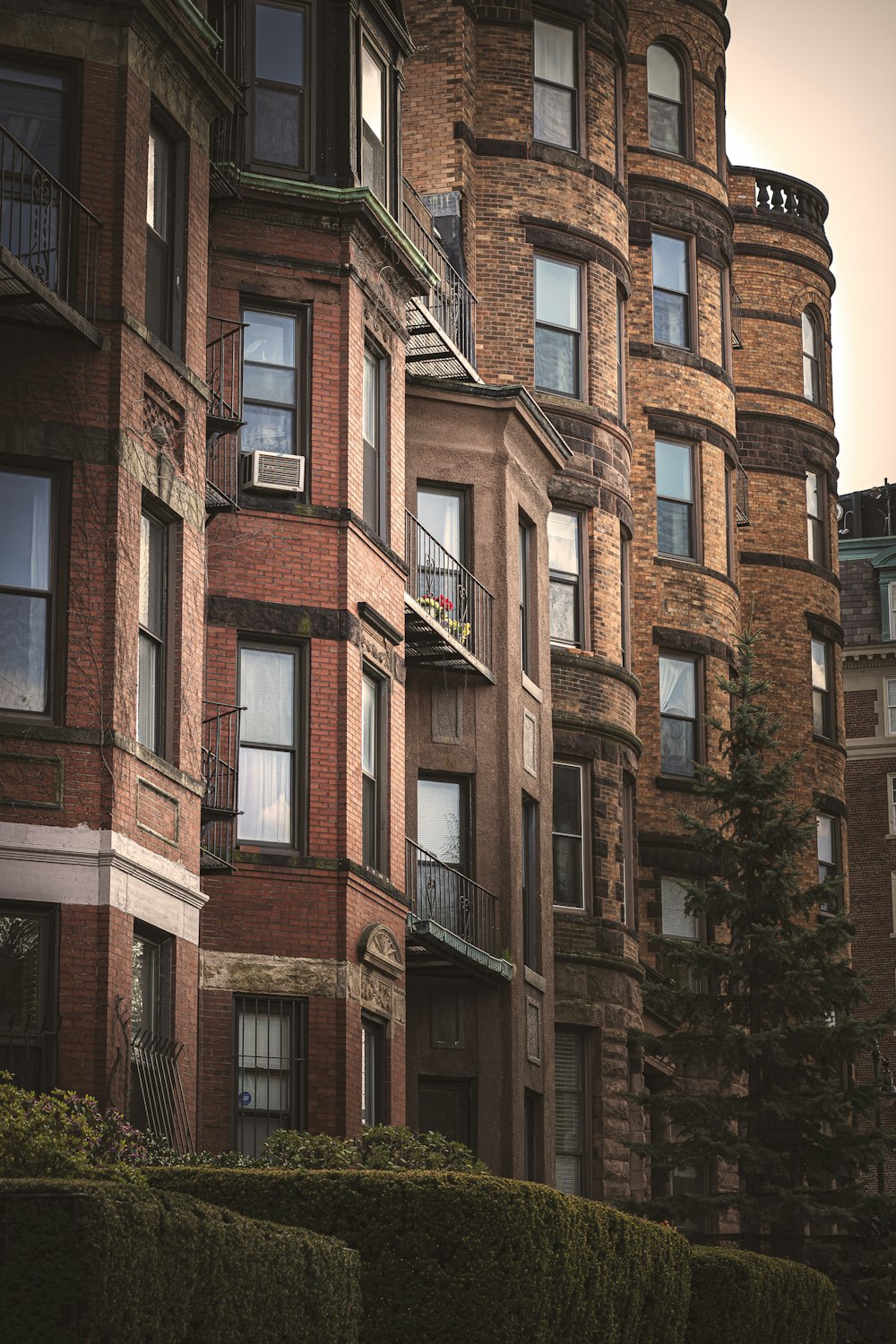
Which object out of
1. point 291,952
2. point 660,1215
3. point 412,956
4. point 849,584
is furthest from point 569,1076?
point 849,584

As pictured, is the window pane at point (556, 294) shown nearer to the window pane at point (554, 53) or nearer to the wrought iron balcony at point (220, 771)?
the window pane at point (554, 53)

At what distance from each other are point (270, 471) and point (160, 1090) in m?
7.64

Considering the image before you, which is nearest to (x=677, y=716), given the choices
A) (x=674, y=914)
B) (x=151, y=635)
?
(x=674, y=914)

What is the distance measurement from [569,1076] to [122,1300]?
69.4ft

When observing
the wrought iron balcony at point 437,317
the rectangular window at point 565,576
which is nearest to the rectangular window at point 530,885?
the rectangular window at point 565,576

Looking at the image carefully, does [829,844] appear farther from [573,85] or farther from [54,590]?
[54,590]

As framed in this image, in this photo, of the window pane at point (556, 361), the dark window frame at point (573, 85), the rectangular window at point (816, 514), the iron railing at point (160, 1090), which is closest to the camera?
the iron railing at point (160, 1090)

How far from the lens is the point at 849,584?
232ft

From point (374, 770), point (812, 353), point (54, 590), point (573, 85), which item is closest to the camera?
point (54, 590)

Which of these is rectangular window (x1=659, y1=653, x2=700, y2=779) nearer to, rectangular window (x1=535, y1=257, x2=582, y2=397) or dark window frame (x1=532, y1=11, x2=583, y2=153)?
rectangular window (x1=535, y1=257, x2=582, y2=397)

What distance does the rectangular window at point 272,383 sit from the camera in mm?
26203

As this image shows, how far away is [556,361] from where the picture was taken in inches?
1444

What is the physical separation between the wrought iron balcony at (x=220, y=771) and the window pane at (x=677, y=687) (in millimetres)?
16914

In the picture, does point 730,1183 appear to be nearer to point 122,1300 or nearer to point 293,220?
point 293,220
